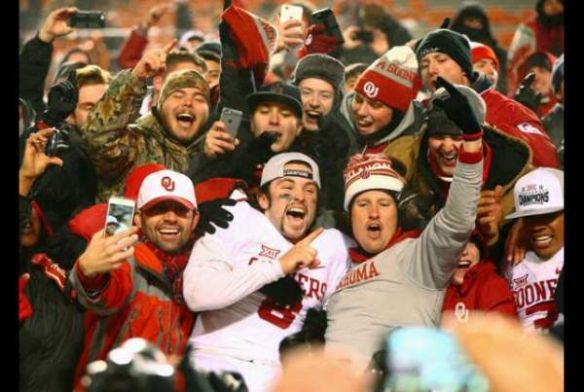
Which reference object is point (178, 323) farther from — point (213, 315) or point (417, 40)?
point (417, 40)

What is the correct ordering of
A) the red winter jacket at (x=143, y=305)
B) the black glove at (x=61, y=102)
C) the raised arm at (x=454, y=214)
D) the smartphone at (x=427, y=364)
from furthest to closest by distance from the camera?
1. the black glove at (x=61, y=102)
2. the red winter jacket at (x=143, y=305)
3. the raised arm at (x=454, y=214)
4. the smartphone at (x=427, y=364)

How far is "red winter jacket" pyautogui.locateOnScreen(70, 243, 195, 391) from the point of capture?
3881mm

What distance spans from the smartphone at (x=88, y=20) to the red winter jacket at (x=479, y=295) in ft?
4.67

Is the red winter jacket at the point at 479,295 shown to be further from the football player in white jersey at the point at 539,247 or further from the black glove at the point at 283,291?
the black glove at the point at 283,291

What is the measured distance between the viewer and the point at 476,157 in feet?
12.4

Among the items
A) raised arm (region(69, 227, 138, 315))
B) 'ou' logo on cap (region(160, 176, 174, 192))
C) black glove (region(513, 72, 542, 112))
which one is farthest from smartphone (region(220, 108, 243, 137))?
black glove (region(513, 72, 542, 112))

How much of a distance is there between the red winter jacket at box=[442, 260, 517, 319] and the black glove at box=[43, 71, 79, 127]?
4.46ft

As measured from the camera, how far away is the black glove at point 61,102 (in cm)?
399

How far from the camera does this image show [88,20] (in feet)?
13.1

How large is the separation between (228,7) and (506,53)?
913 millimetres

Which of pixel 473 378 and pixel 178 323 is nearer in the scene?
pixel 473 378

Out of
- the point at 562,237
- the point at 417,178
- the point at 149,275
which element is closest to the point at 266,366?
the point at 149,275

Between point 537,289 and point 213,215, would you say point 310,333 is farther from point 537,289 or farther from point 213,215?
point 537,289

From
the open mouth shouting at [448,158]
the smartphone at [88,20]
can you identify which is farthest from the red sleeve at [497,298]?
the smartphone at [88,20]
